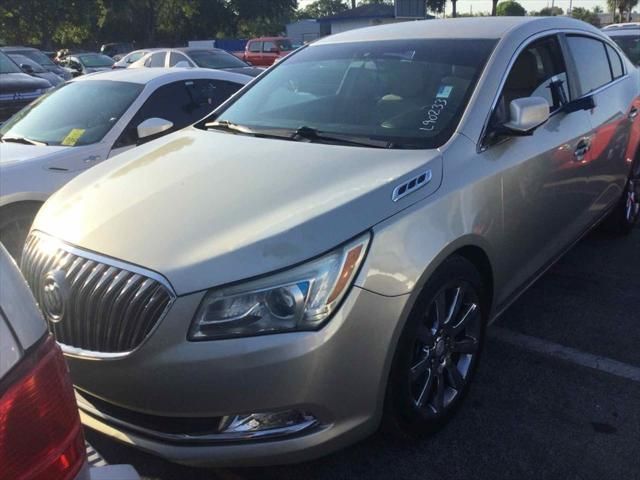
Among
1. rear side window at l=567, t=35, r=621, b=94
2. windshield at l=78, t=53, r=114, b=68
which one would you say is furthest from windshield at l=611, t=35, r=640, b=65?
windshield at l=78, t=53, r=114, b=68

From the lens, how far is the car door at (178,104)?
16.8 feet

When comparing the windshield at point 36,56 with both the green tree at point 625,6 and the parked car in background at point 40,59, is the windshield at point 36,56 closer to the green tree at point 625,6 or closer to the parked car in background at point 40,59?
the parked car in background at point 40,59

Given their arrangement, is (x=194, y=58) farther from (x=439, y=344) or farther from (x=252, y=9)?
(x=252, y=9)

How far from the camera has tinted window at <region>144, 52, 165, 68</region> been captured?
16016 mm

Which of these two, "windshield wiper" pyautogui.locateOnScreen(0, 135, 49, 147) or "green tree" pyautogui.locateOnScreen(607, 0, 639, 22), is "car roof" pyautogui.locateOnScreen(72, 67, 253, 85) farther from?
"green tree" pyautogui.locateOnScreen(607, 0, 639, 22)

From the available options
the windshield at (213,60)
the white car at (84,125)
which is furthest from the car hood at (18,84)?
the windshield at (213,60)

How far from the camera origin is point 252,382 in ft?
Result: 7.00

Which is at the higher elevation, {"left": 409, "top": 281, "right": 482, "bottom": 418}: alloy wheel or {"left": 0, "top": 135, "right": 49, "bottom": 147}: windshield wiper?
{"left": 0, "top": 135, "right": 49, "bottom": 147}: windshield wiper

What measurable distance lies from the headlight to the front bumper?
0.03 metres

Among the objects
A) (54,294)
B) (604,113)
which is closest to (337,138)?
(54,294)

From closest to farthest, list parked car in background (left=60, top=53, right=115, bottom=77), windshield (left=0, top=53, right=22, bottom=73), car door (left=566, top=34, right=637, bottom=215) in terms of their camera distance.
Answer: car door (left=566, top=34, right=637, bottom=215), windshield (left=0, top=53, right=22, bottom=73), parked car in background (left=60, top=53, right=115, bottom=77)

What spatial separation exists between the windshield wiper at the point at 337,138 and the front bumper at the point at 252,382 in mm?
943

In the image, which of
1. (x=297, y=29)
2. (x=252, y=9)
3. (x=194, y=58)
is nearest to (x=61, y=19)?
(x=252, y=9)

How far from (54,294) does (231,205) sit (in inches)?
29.7
